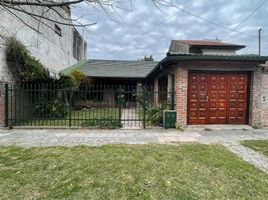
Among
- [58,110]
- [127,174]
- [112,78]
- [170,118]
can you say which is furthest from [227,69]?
[112,78]

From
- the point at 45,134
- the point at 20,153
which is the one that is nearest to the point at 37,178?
the point at 20,153

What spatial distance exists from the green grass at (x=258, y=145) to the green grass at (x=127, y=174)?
0.97 metres

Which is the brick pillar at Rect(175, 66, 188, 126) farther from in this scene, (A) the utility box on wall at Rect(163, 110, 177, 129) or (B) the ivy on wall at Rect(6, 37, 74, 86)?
(B) the ivy on wall at Rect(6, 37, 74, 86)

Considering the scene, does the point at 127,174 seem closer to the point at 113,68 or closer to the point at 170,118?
the point at 170,118

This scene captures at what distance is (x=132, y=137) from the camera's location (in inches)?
279

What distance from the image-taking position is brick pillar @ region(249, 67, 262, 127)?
8.72 meters

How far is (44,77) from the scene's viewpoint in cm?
1094

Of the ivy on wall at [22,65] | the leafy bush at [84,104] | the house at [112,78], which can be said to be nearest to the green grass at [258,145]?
the ivy on wall at [22,65]

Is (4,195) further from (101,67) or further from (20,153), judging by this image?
(101,67)

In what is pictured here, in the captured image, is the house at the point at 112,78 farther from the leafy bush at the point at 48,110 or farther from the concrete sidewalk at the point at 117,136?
the concrete sidewalk at the point at 117,136

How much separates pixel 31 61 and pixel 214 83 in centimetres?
860

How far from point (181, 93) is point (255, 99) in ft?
10.4

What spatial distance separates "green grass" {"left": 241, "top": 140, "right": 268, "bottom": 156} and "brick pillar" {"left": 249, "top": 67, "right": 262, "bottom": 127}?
251cm

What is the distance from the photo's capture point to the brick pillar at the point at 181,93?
8.39 metres
